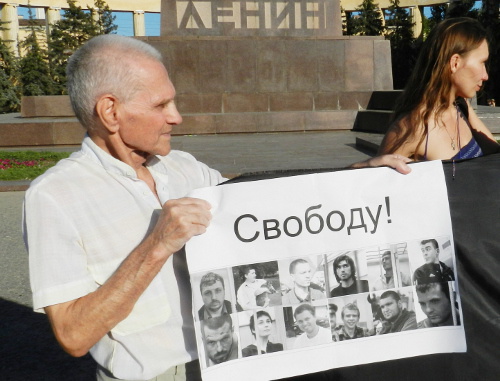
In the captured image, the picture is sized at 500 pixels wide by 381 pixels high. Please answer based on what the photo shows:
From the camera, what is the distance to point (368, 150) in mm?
11656

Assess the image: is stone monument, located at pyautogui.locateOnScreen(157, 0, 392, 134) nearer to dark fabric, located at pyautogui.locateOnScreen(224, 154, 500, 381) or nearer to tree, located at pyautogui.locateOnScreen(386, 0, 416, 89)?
dark fabric, located at pyautogui.locateOnScreen(224, 154, 500, 381)

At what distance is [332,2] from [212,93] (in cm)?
390

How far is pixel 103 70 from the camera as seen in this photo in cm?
158

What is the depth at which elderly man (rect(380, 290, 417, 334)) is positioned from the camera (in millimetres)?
1705

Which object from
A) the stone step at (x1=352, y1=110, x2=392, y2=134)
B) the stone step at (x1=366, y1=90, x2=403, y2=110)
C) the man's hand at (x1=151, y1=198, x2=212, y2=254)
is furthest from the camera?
the stone step at (x1=366, y1=90, x2=403, y2=110)

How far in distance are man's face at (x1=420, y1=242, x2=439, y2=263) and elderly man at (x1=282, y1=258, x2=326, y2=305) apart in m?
0.30

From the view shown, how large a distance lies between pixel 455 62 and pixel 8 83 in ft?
92.3

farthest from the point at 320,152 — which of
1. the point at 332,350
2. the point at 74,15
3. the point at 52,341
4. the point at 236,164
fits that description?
the point at 74,15

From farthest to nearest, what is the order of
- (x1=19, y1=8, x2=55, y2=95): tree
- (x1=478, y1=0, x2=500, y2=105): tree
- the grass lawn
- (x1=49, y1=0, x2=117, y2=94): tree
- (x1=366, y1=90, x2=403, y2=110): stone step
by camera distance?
(x1=49, y1=0, x2=117, y2=94): tree < (x1=19, y1=8, x2=55, y2=95): tree < (x1=478, y1=0, x2=500, y2=105): tree < (x1=366, y1=90, x2=403, y2=110): stone step < the grass lawn

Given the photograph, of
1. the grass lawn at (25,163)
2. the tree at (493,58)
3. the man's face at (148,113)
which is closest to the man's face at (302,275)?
the man's face at (148,113)

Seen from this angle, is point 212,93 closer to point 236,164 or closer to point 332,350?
point 236,164

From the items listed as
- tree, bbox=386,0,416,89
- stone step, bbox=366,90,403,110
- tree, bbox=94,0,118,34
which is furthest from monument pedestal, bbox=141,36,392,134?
tree, bbox=94,0,118,34

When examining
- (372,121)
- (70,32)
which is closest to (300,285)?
(372,121)

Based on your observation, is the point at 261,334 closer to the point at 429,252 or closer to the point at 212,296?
the point at 212,296
